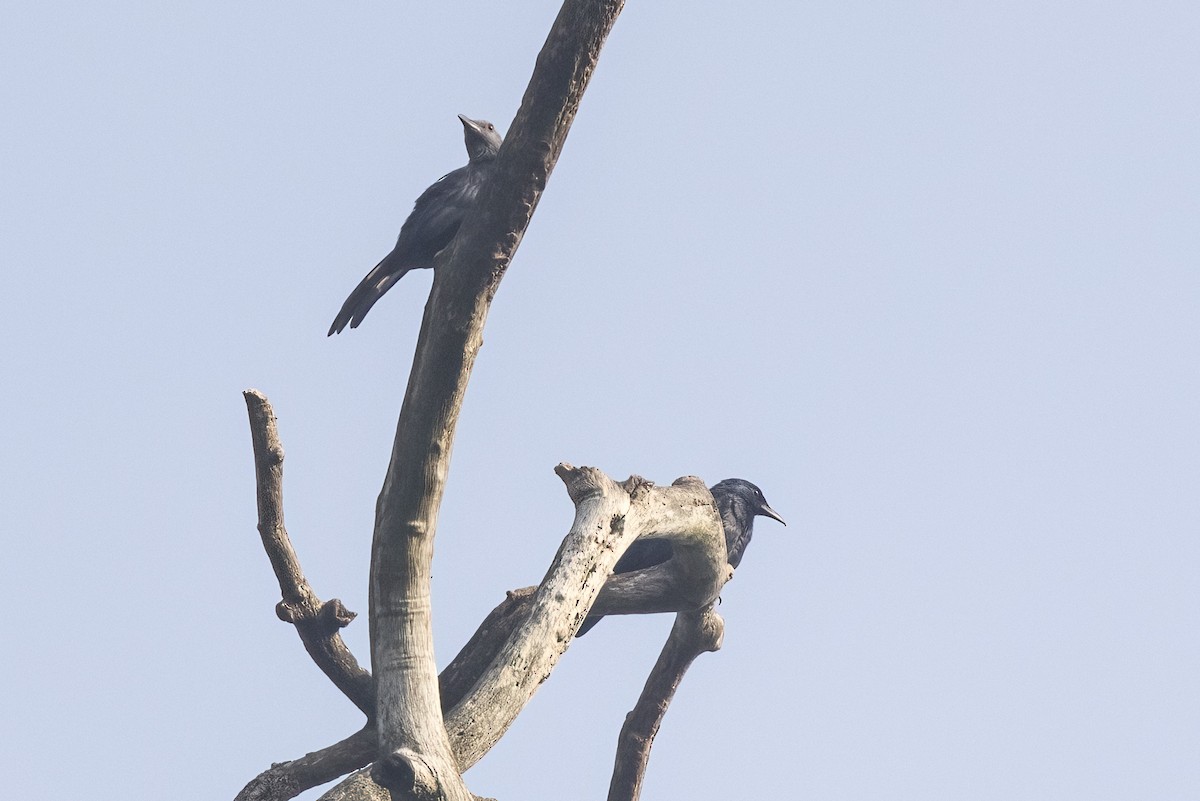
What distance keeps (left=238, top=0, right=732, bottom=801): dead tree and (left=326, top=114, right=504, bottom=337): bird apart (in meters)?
1.48

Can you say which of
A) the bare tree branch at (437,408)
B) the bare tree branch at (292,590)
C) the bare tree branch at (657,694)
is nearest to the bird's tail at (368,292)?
the bare tree branch at (292,590)

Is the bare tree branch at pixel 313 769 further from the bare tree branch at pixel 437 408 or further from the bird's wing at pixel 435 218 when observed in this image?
the bird's wing at pixel 435 218

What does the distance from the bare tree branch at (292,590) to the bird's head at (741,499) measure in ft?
12.0

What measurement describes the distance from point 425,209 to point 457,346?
282 cm

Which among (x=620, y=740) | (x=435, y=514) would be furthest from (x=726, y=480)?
(x=435, y=514)

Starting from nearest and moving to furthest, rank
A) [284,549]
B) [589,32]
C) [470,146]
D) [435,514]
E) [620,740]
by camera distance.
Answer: [589,32] → [435,514] → [284,549] → [620,740] → [470,146]

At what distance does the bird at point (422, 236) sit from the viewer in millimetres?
5473

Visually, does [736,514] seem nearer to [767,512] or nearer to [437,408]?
Result: [767,512]

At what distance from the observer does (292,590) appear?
3.83 metres

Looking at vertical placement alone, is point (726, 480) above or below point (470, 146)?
below

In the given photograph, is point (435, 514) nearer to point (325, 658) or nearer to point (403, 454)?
point (403, 454)

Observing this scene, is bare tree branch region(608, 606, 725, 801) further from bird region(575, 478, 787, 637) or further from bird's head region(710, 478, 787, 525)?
bird's head region(710, 478, 787, 525)

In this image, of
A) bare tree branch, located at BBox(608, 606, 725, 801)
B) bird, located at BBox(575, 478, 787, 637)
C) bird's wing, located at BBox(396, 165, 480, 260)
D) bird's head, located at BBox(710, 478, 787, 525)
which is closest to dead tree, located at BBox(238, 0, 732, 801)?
bare tree branch, located at BBox(608, 606, 725, 801)

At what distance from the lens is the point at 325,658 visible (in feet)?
12.9
